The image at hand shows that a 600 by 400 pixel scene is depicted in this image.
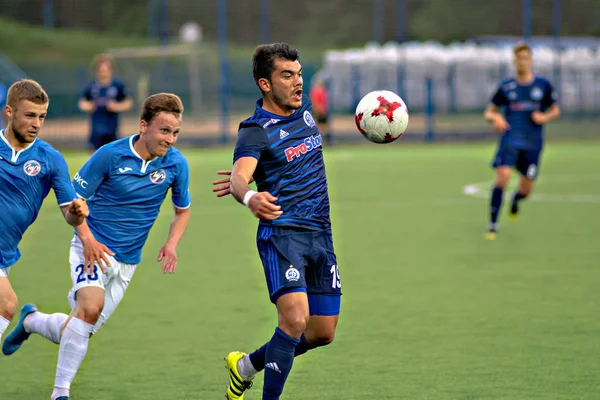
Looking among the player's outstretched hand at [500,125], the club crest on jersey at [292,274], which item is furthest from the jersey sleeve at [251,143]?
the player's outstretched hand at [500,125]

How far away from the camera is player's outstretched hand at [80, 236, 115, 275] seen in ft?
19.5

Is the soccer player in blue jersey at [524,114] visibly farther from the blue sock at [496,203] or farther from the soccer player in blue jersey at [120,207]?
the soccer player in blue jersey at [120,207]

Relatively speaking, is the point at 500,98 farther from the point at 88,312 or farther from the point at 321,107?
the point at 321,107

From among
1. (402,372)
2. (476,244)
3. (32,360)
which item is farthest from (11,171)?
(476,244)

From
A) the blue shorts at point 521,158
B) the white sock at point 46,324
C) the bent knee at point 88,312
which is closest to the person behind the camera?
the bent knee at point 88,312

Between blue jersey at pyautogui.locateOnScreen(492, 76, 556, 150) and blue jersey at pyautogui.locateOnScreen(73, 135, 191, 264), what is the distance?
774 cm

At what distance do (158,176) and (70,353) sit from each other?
1.18 metres

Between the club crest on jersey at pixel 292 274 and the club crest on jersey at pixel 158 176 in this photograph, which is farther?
the club crest on jersey at pixel 158 176

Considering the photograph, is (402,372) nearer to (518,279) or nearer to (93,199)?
(93,199)

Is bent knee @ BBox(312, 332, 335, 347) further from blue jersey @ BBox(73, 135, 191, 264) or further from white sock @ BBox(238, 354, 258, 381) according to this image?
blue jersey @ BBox(73, 135, 191, 264)

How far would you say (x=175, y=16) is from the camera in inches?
1779

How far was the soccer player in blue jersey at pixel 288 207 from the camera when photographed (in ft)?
18.3

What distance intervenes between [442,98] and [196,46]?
11.3m

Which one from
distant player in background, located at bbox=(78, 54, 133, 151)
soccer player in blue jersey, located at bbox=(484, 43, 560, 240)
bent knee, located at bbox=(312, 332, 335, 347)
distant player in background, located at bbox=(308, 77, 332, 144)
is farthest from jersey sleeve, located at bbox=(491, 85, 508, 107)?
distant player in background, located at bbox=(308, 77, 332, 144)
